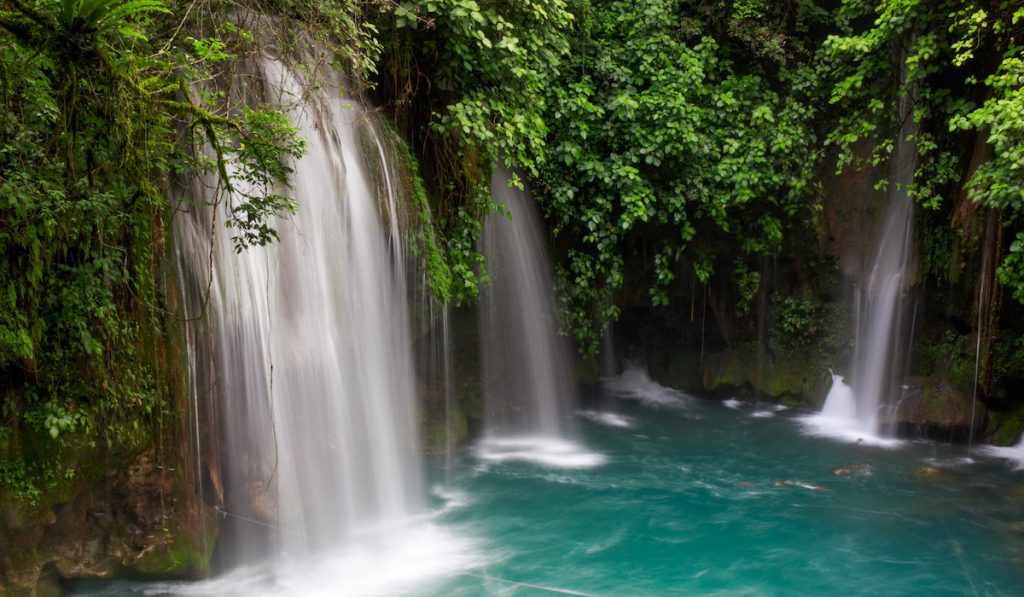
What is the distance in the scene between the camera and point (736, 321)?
41.9 feet

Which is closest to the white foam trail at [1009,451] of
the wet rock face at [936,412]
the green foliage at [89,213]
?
the wet rock face at [936,412]

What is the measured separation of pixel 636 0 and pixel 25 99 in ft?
26.7

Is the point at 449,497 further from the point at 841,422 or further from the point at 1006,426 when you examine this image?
the point at 1006,426

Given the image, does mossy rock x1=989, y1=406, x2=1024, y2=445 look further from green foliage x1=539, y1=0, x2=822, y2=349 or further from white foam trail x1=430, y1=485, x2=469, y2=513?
white foam trail x1=430, y1=485, x2=469, y2=513

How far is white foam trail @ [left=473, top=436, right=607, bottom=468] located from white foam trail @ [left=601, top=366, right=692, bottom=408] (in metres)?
2.54

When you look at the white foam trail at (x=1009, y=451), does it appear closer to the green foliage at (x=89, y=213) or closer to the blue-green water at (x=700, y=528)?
the blue-green water at (x=700, y=528)

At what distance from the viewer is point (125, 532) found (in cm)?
644

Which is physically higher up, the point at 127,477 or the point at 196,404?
the point at 196,404

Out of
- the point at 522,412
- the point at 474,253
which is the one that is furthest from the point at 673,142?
the point at 522,412

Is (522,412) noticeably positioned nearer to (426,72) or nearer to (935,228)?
(426,72)

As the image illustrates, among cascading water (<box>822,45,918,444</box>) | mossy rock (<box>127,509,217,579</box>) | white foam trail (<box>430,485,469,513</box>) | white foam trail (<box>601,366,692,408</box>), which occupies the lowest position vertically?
white foam trail (<box>430,485,469,513</box>)

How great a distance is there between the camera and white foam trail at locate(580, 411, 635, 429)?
1185cm

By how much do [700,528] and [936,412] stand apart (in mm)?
4288

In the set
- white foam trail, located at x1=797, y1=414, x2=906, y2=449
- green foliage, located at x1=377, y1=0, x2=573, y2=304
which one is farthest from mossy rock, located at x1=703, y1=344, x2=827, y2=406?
green foliage, located at x1=377, y1=0, x2=573, y2=304
